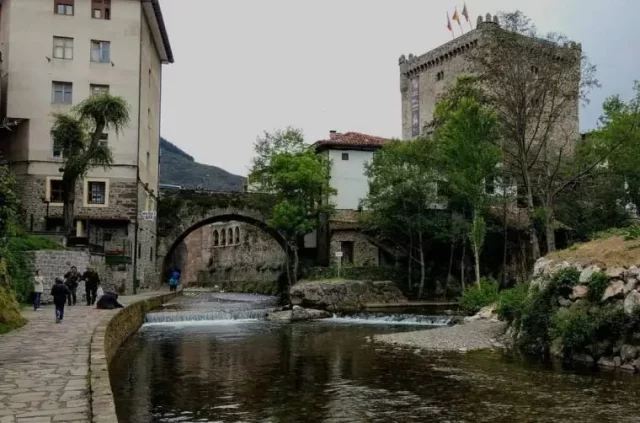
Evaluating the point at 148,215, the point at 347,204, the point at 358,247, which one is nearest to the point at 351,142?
the point at 347,204

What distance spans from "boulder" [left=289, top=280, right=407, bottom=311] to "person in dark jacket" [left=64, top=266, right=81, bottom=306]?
13300 millimetres

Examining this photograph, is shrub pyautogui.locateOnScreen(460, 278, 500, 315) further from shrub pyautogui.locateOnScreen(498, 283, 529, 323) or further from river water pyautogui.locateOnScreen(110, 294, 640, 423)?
river water pyautogui.locateOnScreen(110, 294, 640, 423)

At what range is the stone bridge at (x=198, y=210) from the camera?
4341 cm

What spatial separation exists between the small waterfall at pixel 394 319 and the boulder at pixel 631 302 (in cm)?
1114

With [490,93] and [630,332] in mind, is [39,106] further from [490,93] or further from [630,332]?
[630,332]

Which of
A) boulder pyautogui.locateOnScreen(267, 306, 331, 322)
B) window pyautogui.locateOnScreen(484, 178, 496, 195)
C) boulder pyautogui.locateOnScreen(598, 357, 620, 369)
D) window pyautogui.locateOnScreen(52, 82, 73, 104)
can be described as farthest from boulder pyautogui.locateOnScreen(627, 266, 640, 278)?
window pyautogui.locateOnScreen(52, 82, 73, 104)

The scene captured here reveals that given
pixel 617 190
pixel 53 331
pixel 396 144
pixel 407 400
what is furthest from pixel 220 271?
pixel 407 400

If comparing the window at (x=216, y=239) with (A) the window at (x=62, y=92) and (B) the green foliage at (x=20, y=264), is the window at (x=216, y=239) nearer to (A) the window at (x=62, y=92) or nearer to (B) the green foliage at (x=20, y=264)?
(A) the window at (x=62, y=92)

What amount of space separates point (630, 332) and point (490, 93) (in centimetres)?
2047

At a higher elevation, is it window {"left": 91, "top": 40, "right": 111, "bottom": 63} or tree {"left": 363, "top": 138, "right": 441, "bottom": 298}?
window {"left": 91, "top": 40, "right": 111, "bottom": 63}

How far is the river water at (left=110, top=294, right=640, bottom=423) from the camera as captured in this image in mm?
10305

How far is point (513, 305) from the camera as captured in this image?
19688 mm

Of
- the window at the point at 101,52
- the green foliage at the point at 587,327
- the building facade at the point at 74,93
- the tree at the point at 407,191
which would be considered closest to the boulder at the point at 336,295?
the tree at the point at 407,191

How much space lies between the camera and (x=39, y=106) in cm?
3588
